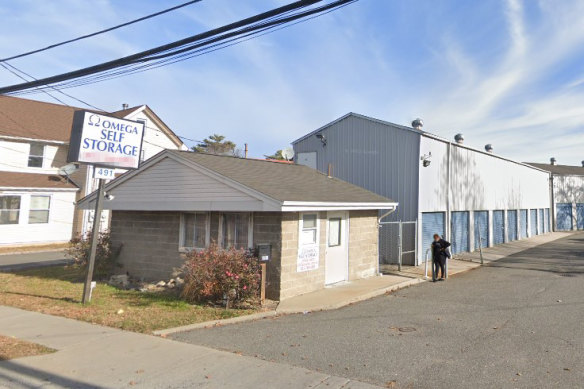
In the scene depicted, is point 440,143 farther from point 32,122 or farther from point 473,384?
point 32,122

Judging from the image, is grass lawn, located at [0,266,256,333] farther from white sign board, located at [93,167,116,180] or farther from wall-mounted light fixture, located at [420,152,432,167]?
wall-mounted light fixture, located at [420,152,432,167]

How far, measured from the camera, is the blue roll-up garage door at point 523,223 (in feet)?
98.9

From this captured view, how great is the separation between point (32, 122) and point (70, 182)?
15.4 feet

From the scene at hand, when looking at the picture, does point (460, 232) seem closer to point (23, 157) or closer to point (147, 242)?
point (147, 242)

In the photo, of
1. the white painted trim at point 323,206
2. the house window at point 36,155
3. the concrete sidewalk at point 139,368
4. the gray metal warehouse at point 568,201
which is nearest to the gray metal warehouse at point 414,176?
the white painted trim at point 323,206

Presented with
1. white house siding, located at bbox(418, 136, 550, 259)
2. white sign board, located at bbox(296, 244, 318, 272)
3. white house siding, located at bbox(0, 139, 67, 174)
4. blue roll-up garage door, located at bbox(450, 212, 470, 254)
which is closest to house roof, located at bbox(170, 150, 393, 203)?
white sign board, located at bbox(296, 244, 318, 272)

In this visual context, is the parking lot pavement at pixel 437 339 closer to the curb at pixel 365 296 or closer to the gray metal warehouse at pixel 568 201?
the curb at pixel 365 296

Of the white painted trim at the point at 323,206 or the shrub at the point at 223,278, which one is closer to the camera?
the shrub at the point at 223,278

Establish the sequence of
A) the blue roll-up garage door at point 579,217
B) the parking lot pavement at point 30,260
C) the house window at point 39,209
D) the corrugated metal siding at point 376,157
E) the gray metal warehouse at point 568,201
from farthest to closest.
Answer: the blue roll-up garage door at point 579,217 → the gray metal warehouse at point 568,201 → the house window at point 39,209 → the corrugated metal siding at point 376,157 → the parking lot pavement at point 30,260

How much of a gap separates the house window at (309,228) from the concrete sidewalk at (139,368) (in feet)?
16.5

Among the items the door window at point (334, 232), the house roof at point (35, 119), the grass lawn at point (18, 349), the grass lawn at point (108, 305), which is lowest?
the grass lawn at point (18, 349)

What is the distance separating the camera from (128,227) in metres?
13.6

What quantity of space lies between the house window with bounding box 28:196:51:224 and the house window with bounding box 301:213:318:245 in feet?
64.5

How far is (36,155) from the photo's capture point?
2456 cm
